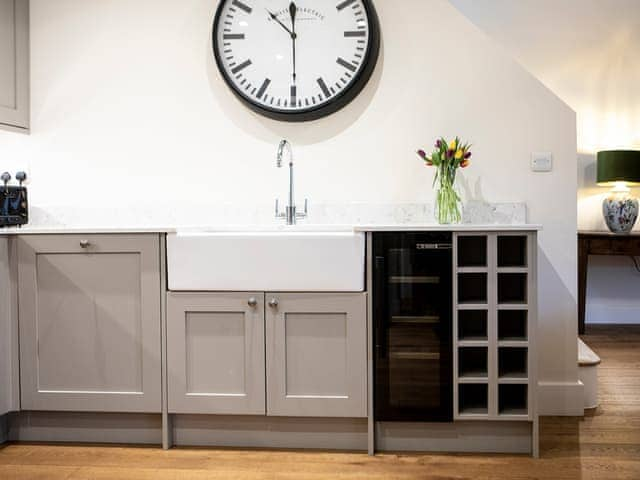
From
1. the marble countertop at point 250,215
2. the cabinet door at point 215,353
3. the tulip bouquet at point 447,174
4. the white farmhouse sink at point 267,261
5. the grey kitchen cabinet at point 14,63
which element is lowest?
the cabinet door at point 215,353

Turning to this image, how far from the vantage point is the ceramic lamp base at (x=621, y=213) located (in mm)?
4527

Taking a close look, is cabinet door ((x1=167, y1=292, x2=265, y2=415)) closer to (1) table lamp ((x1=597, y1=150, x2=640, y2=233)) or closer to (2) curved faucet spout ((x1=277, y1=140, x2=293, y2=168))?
(2) curved faucet spout ((x1=277, y1=140, x2=293, y2=168))

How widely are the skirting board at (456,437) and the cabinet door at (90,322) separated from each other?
94 cm

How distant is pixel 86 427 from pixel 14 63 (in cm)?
174

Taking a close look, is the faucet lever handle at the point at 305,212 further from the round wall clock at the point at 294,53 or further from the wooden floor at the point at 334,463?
the wooden floor at the point at 334,463

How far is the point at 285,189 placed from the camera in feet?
9.53

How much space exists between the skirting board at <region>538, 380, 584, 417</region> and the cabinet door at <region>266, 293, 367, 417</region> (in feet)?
3.23

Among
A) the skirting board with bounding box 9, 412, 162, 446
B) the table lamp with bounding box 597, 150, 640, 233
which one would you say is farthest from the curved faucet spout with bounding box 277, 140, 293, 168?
the table lamp with bounding box 597, 150, 640, 233

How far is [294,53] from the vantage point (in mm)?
2854

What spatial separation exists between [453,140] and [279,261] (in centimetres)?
105

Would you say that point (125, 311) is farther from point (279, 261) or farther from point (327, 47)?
point (327, 47)

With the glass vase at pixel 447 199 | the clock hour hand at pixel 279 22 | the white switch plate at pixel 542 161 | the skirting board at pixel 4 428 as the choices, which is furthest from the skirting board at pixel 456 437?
the clock hour hand at pixel 279 22

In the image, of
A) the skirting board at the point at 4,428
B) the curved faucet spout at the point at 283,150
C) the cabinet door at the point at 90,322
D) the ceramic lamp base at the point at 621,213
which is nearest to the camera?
the cabinet door at the point at 90,322

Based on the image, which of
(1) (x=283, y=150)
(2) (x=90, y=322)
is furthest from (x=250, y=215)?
(2) (x=90, y=322)
